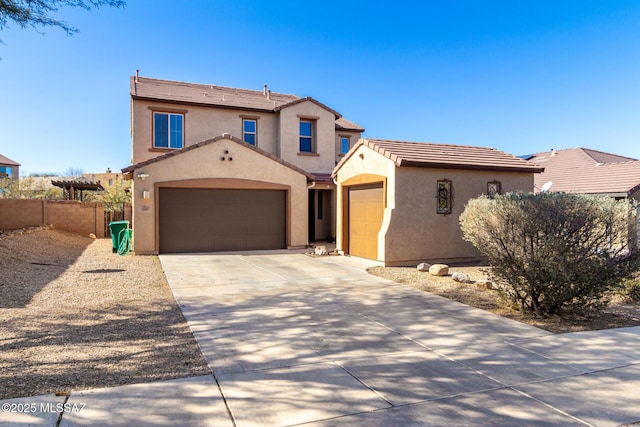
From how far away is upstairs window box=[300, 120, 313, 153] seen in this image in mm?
20828

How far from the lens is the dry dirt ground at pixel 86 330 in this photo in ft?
13.8

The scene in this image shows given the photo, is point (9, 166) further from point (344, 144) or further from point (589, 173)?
point (589, 173)

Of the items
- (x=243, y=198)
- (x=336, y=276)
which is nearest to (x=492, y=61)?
(x=243, y=198)

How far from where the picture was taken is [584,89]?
19.5 m

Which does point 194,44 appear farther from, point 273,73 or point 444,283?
point 444,283

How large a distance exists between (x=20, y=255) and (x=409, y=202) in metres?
12.0

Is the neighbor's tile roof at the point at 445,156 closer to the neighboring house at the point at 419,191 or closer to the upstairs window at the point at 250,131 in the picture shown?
the neighboring house at the point at 419,191

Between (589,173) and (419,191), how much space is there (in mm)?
13978

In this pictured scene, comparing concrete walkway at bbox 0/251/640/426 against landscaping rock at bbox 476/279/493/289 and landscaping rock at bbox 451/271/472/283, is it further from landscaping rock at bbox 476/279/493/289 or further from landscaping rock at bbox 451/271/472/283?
landscaping rock at bbox 451/271/472/283

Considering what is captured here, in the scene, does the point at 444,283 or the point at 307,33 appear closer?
the point at 444,283

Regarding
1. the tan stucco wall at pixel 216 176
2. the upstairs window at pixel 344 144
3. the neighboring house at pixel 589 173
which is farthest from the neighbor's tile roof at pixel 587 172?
the tan stucco wall at pixel 216 176

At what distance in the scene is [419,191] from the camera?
12.6 m

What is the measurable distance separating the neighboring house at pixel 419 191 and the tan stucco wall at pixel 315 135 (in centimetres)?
617

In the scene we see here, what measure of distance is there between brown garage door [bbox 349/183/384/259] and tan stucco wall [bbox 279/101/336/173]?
596cm
